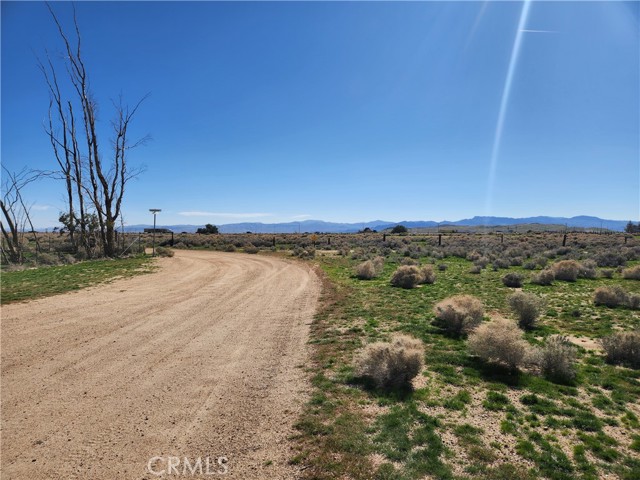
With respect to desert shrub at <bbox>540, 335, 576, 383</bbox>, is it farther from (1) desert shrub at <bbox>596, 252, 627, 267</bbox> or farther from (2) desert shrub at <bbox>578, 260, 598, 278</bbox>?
(1) desert shrub at <bbox>596, 252, 627, 267</bbox>

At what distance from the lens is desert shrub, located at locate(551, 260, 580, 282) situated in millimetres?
18266

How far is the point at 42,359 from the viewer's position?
7.62 meters

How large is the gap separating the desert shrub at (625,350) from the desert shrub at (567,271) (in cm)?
1170

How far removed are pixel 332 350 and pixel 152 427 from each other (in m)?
4.44

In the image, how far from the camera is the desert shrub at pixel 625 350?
302 inches

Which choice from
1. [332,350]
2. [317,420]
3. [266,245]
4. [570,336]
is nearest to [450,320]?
[570,336]

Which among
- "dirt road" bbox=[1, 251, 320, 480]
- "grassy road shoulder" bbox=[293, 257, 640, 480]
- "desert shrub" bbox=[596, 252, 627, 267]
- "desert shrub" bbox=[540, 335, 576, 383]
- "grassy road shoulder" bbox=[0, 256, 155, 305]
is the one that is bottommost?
"dirt road" bbox=[1, 251, 320, 480]

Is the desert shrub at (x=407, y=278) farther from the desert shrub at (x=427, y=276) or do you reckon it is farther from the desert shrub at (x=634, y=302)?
the desert shrub at (x=634, y=302)

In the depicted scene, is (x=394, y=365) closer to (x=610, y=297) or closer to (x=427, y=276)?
(x=610, y=297)

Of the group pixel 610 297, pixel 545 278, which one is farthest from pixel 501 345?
pixel 545 278

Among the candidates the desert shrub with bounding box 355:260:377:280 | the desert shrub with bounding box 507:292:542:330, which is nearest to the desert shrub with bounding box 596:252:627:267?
the desert shrub with bounding box 355:260:377:280

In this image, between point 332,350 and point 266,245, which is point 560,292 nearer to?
point 332,350

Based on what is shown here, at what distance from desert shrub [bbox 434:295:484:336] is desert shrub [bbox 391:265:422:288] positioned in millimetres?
6399

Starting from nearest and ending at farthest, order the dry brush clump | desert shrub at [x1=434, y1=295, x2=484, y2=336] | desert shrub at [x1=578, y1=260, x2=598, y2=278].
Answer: desert shrub at [x1=434, y1=295, x2=484, y2=336], the dry brush clump, desert shrub at [x1=578, y1=260, x2=598, y2=278]
